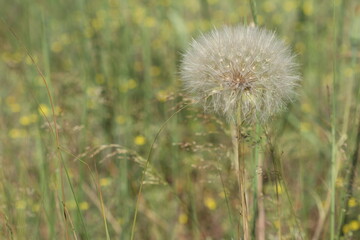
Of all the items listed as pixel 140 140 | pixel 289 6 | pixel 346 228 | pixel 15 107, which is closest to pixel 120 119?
pixel 140 140

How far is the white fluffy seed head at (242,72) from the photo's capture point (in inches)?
46.9

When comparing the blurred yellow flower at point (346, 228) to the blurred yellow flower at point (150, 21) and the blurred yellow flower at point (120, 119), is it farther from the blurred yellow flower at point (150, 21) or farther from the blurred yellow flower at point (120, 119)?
the blurred yellow flower at point (150, 21)

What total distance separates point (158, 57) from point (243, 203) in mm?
2215

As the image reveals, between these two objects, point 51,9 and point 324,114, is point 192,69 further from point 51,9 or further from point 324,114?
point 51,9

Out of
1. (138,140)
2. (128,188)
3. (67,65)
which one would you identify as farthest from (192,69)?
(67,65)

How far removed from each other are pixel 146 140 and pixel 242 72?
4.19ft

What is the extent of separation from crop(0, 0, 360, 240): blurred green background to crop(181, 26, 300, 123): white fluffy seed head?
1.39 ft

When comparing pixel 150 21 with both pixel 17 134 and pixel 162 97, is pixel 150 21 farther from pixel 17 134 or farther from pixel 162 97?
pixel 162 97

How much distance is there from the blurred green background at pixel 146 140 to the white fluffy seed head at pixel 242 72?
423mm

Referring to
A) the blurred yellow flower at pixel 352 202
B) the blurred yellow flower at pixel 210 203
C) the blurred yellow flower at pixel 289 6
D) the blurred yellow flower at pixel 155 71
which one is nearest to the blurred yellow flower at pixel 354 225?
the blurred yellow flower at pixel 352 202

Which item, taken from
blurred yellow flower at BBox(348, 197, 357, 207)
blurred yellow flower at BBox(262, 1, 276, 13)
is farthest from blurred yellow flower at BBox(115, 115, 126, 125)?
blurred yellow flower at BBox(262, 1, 276, 13)

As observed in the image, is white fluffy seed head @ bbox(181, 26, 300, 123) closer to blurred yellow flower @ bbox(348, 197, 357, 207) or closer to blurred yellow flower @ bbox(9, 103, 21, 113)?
blurred yellow flower @ bbox(348, 197, 357, 207)

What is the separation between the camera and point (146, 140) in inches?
95.3

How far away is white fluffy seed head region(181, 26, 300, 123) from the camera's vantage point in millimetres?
1192
